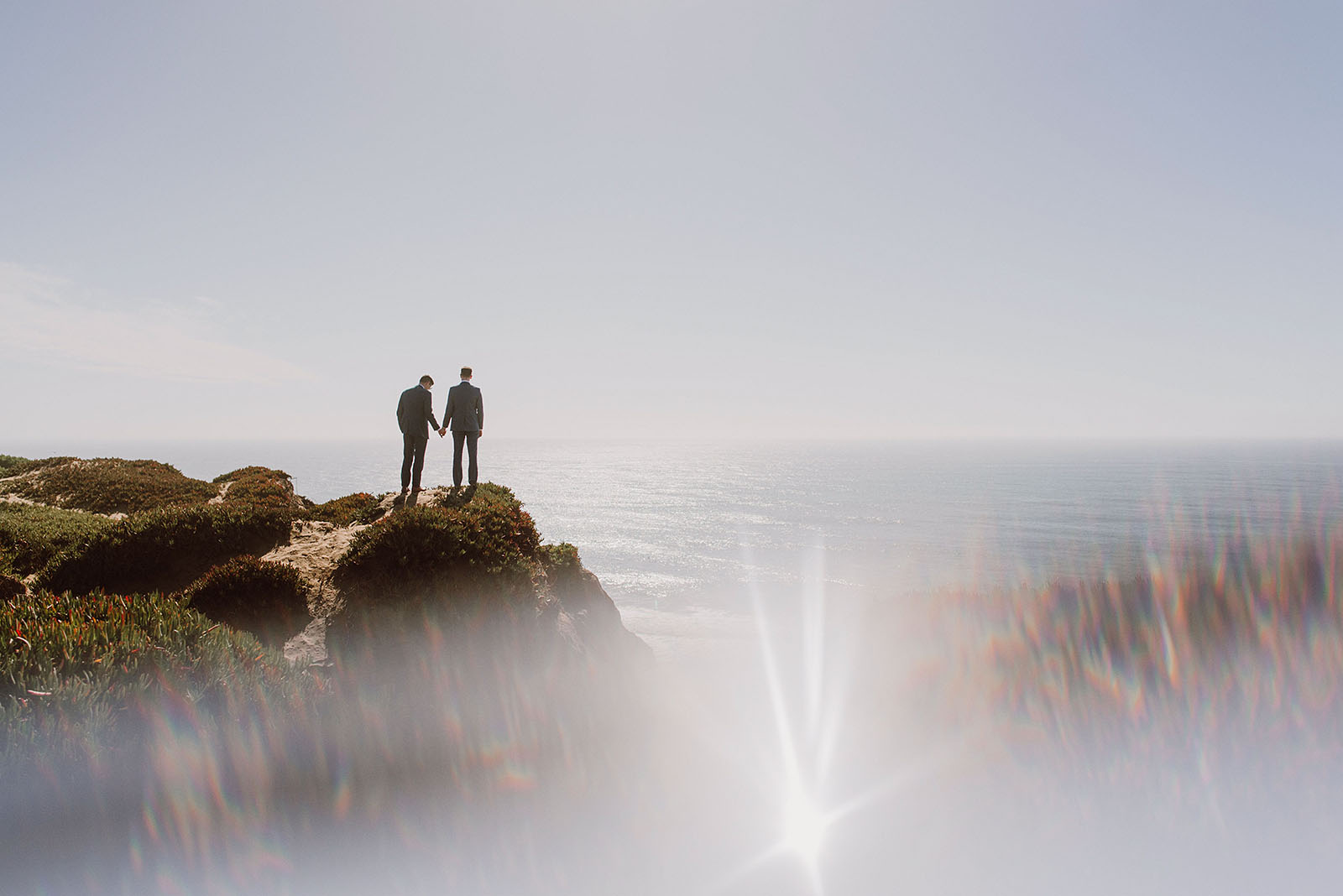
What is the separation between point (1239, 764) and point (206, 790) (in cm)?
2814

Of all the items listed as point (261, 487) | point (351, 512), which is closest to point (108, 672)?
point (351, 512)

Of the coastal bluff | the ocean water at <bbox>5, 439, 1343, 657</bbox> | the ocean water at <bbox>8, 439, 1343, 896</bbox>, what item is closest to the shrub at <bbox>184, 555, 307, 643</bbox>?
the coastal bluff

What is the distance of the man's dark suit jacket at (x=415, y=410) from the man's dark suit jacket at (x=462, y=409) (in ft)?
2.14

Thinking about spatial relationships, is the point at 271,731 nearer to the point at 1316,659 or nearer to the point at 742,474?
the point at 1316,659

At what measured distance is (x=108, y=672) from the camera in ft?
19.7

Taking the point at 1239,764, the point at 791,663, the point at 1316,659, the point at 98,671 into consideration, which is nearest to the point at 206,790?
the point at 98,671

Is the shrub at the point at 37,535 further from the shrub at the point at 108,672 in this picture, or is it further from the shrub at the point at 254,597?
the shrub at the point at 108,672

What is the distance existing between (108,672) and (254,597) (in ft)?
15.6

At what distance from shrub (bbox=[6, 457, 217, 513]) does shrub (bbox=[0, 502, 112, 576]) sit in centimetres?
441

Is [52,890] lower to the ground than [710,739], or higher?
higher

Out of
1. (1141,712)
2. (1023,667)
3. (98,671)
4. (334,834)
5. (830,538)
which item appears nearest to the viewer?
(98,671)

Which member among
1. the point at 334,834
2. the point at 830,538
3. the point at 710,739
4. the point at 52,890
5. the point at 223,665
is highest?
the point at 223,665

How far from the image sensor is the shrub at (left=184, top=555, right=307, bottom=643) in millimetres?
10141

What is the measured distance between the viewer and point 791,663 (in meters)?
33.0
